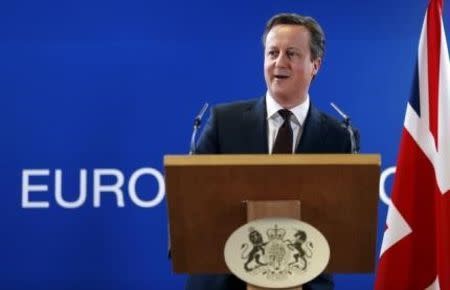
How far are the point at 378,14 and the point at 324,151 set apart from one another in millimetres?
1078

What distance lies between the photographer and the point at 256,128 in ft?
7.79

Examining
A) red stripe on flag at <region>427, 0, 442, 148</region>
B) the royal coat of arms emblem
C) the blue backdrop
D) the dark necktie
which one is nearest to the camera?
the royal coat of arms emblem

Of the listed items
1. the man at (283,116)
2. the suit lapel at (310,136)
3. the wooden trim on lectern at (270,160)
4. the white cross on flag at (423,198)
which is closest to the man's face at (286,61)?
the man at (283,116)

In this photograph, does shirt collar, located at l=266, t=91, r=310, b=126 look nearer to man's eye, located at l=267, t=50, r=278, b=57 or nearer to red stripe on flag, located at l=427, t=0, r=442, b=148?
man's eye, located at l=267, t=50, r=278, b=57

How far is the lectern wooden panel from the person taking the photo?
5.94 ft

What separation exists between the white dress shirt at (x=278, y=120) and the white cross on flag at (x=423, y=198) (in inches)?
16.0

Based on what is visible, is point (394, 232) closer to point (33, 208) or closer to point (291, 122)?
point (291, 122)

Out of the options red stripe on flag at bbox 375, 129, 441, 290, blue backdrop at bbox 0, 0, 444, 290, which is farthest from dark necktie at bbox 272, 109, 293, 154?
blue backdrop at bbox 0, 0, 444, 290

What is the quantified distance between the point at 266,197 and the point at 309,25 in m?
0.85

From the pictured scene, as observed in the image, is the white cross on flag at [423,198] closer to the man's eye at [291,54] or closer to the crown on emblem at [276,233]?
Result: the man's eye at [291,54]

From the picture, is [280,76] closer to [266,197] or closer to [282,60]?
[282,60]

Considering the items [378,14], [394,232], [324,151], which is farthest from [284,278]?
[378,14]

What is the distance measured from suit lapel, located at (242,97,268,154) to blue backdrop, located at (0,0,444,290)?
2.41 feet

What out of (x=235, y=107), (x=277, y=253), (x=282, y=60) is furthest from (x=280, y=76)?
(x=277, y=253)
